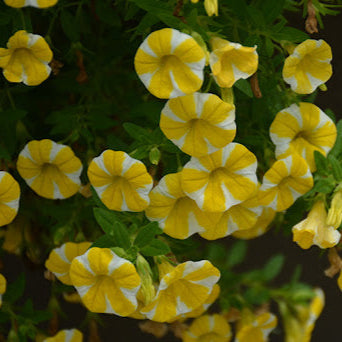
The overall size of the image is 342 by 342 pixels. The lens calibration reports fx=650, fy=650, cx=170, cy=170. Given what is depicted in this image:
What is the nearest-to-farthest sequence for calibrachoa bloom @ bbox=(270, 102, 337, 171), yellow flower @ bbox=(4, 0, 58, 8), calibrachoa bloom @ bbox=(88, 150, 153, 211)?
yellow flower @ bbox=(4, 0, 58, 8)
calibrachoa bloom @ bbox=(88, 150, 153, 211)
calibrachoa bloom @ bbox=(270, 102, 337, 171)

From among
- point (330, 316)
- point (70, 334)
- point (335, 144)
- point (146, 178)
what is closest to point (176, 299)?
point (146, 178)

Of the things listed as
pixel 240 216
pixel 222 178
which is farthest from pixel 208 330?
pixel 222 178

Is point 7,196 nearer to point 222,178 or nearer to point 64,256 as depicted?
point 64,256

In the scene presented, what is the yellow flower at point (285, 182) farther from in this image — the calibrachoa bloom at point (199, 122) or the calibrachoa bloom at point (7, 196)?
the calibrachoa bloom at point (7, 196)

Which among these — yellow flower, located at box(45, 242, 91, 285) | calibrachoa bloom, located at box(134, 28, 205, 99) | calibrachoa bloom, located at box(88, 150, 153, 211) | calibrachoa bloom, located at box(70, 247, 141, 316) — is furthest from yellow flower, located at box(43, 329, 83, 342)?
calibrachoa bloom, located at box(134, 28, 205, 99)

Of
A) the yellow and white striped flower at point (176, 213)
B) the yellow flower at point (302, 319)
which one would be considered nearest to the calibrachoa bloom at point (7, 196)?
the yellow and white striped flower at point (176, 213)

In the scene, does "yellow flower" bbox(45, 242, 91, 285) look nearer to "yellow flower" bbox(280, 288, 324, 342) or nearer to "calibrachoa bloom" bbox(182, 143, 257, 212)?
"calibrachoa bloom" bbox(182, 143, 257, 212)

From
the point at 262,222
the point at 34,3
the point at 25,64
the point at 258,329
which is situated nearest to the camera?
the point at 34,3
